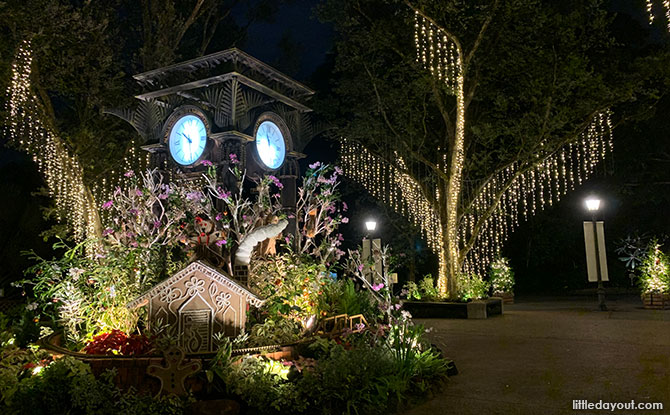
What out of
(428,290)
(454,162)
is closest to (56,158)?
(454,162)

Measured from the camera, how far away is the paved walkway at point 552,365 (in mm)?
5223

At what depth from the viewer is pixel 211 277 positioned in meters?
5.81

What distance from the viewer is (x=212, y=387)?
17.1 feet

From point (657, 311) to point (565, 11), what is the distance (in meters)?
8.76

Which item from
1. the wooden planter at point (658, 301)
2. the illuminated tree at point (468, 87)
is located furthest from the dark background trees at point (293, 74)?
the wooden planter at point (658, 301)

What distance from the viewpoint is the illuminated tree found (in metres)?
13.7

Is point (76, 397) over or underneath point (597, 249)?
underneath

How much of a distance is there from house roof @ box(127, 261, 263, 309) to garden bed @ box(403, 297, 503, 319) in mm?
9147

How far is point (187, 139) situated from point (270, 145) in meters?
1.17

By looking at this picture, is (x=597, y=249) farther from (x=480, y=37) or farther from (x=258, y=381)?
(x=258, y=381)

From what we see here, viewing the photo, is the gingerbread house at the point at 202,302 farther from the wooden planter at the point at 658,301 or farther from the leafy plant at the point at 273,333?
the wooden planter at the point at 658,301

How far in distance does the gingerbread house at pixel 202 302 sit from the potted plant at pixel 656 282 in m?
13.7

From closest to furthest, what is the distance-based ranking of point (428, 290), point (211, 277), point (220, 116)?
point (211, 277) < point (220, 116) < point (428, 290)

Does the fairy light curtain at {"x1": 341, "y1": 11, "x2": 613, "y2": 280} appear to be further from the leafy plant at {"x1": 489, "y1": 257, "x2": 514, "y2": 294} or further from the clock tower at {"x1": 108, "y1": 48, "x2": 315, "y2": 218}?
the clock tower at {"x1": 108, "y1": 48, "x2": 315, "y2": 218}
